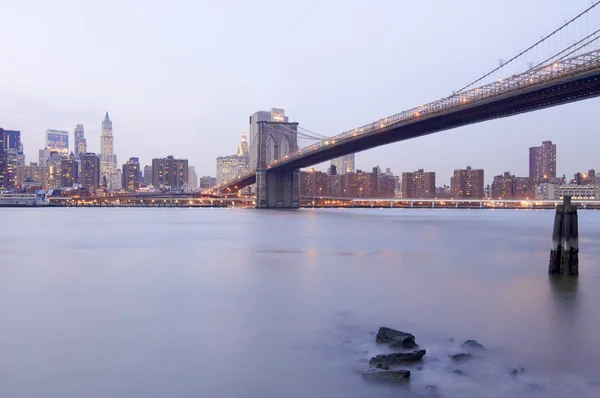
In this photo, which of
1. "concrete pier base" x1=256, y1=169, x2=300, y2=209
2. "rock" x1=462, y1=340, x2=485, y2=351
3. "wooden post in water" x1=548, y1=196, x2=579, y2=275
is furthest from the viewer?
"concrete pier base" x1=256, y1=169, x2=300, y2=209

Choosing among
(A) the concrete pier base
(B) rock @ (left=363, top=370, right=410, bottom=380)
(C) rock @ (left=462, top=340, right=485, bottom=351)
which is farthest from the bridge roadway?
(B) rock @ (left=363, top=370, right=410, bottom=380)

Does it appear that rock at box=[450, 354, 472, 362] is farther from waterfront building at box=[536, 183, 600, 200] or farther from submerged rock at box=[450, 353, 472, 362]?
waterfront building at box=[536, 183, 600, 200]

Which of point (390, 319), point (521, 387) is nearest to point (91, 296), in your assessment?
point (390, 319)

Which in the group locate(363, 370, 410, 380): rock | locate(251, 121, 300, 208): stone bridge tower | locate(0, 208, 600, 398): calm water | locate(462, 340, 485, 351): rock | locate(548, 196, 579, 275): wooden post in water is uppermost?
locate(251, 121, 300, 208): stone bridge tower

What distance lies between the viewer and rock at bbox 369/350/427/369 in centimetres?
689

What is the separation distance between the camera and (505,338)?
8.59 meters

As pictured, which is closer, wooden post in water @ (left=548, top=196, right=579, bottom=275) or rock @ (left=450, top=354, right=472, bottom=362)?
rock @ (left=450, top=354, right=472, bottom=362)

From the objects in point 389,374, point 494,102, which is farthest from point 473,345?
point 494,102

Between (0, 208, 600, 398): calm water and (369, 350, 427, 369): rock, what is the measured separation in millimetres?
151

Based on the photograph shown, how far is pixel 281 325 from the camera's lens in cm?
966

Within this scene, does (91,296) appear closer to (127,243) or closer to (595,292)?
(595,292)

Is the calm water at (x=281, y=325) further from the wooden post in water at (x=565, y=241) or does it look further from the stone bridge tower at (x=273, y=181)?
the stone bridge tower at (x=273, y=181)

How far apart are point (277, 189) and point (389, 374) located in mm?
68337

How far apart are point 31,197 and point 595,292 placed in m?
125
